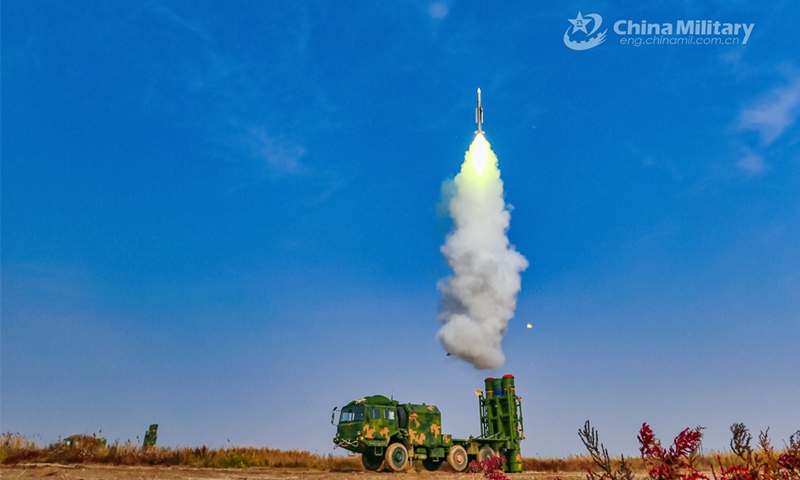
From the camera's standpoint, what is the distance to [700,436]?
3.52m

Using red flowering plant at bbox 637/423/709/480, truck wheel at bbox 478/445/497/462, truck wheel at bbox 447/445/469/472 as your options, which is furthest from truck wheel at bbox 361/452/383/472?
red flowering plant at bbox 637/423/709/480

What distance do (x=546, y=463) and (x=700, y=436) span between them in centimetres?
3013

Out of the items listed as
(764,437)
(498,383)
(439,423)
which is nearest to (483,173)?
(498,383)

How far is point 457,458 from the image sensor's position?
2444cm

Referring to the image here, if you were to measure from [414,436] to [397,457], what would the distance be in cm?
122

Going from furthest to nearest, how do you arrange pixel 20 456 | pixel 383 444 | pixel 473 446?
pixel 473 446 → pixel 383 444 → pixel 20 456

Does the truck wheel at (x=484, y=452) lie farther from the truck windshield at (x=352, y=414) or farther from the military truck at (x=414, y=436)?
the truck windshield at (x=352, y=414)

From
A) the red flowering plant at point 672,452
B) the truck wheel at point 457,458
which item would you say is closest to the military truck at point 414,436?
the truck wheel at point 457,458

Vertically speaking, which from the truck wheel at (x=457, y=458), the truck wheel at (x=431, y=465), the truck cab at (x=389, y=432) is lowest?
the truck wheel at (x=431, y=465)

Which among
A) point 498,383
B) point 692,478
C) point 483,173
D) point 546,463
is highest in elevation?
point 483,173

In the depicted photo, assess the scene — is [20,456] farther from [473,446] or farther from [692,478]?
[692,478]

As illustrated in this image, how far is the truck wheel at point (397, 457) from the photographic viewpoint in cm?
2219

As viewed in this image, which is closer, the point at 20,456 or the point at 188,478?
the point at 188,478

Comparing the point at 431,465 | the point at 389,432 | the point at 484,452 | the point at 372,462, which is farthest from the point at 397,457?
the point at 484,452
